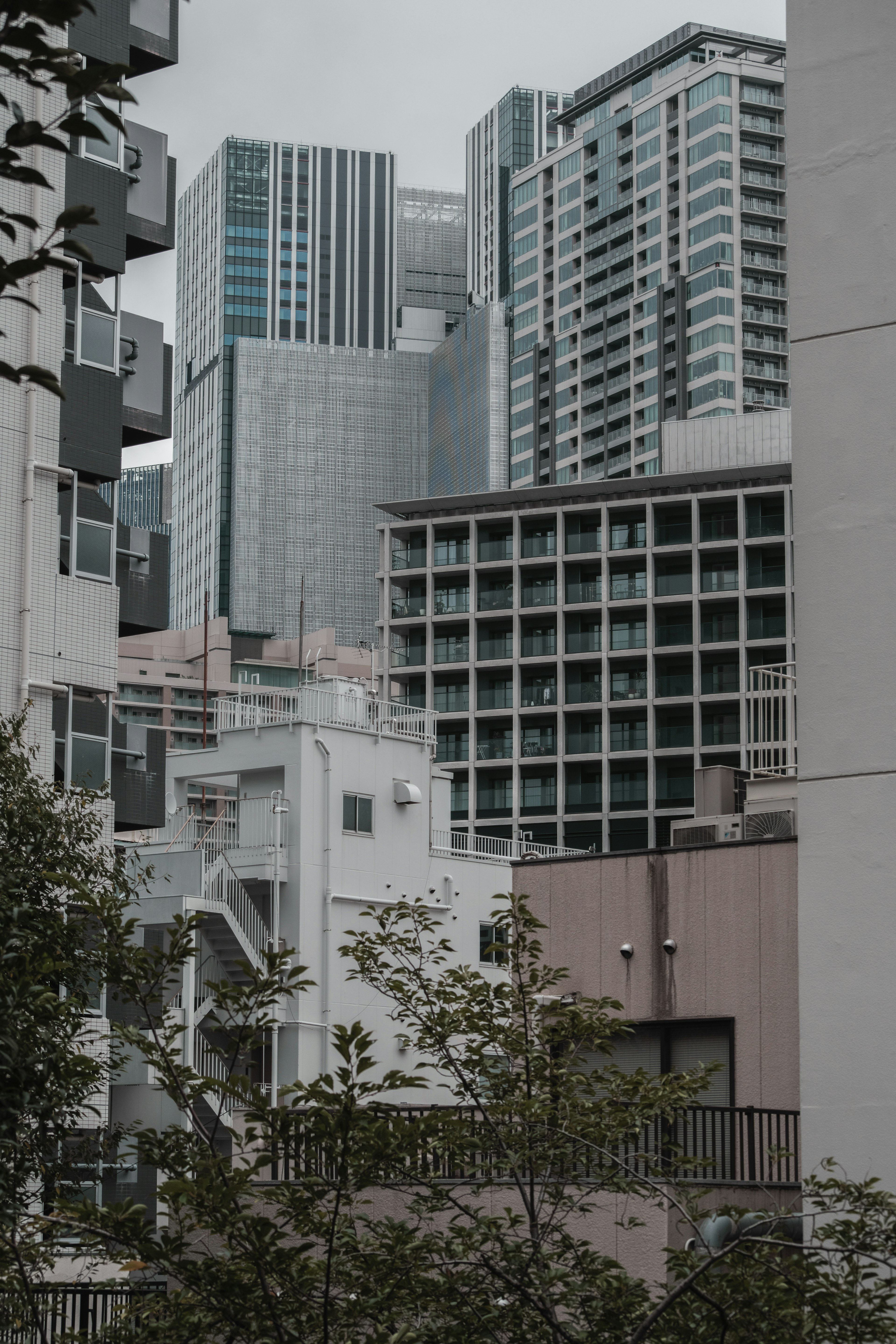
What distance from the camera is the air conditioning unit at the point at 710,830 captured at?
2523 cm

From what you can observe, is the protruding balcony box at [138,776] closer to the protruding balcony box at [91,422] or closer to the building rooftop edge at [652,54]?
the protruding balcony box at [91,422]

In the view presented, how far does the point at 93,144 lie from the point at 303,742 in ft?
73.8

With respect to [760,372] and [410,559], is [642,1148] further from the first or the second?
[760,372]

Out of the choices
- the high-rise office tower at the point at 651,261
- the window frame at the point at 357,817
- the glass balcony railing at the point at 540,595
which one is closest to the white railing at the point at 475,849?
the window frame at the point at 357,817

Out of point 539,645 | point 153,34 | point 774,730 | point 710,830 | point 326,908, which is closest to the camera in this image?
point 710,830

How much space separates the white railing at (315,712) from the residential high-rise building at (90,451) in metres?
18.1

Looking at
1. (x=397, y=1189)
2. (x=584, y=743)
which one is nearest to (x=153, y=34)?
(x=397, y=1189)

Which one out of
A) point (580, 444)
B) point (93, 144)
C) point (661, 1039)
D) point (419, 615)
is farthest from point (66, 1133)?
point (580, 444)

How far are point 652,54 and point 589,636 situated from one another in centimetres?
8154

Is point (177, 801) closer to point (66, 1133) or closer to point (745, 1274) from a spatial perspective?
point (66, 1133)

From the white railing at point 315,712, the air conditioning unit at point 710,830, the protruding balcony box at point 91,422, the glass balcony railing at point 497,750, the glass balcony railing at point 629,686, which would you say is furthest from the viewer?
the glass balcony railing at point 497,750

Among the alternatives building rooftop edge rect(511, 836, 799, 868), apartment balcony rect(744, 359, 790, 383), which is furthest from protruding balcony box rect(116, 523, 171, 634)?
apartment balcony rect(744, 359, 790, 383)

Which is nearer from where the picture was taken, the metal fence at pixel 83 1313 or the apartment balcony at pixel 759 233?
the metal fence at pixel 83 1313

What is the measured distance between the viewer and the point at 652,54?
531 feet
